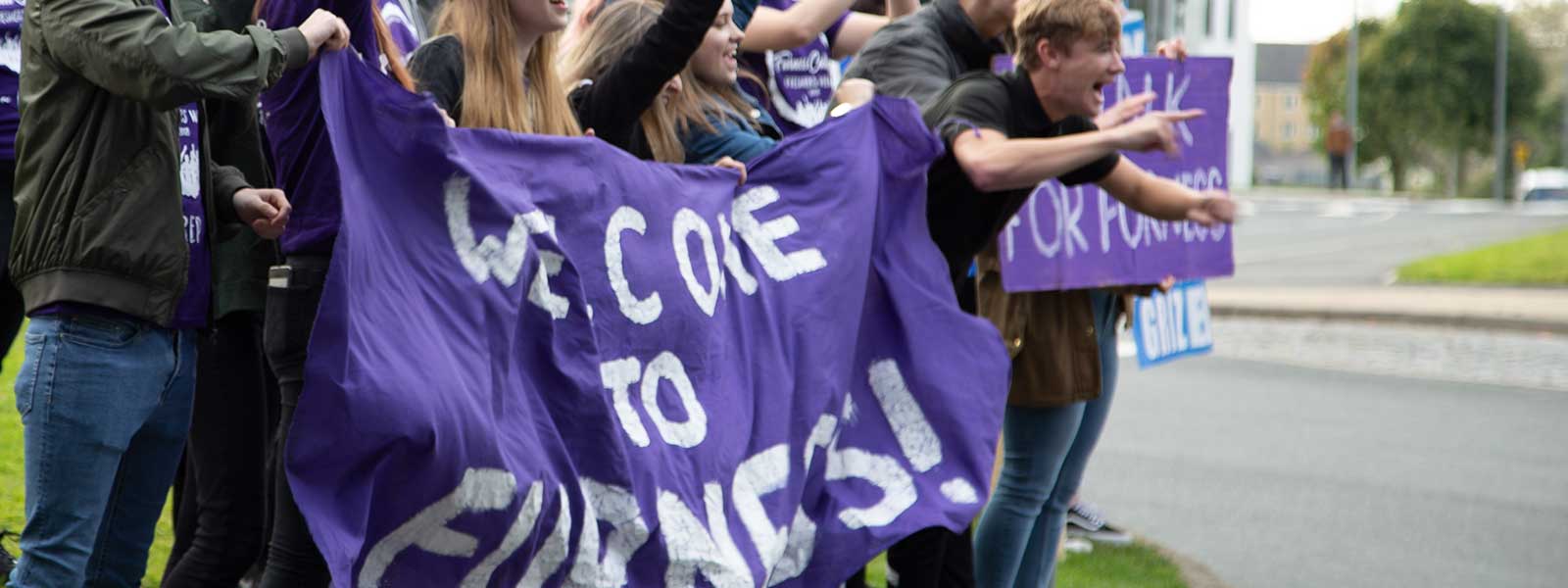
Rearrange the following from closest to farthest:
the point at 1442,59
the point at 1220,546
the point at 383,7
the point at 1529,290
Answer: the point at 383,7 → the point at 1220,546 → the point at 1529,290 → the point at 1442,59

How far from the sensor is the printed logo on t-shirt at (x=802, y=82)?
5773mm

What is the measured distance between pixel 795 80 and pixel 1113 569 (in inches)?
76.6

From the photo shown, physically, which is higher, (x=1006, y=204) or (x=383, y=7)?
(x=383, y=7)

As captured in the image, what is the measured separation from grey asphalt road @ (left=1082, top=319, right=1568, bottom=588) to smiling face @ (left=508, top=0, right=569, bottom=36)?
369 cm

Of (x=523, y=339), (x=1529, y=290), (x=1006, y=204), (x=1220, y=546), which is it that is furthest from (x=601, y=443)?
(x=1529, y=290)

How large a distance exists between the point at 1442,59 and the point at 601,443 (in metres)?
66.6

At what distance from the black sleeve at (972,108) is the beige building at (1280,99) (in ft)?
435

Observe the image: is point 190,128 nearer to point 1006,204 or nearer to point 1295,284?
point 1006,204

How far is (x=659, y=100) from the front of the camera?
4.23 metres

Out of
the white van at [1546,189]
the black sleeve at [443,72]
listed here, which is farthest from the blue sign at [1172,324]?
the white van at [1546,189]

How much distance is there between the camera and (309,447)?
3.12 meters

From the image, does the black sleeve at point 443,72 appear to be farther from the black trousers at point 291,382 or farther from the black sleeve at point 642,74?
the black trousers at point 291,382

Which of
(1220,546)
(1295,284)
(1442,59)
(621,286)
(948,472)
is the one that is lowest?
(1442,59)

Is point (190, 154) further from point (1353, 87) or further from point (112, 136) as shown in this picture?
point (1353, 87)
